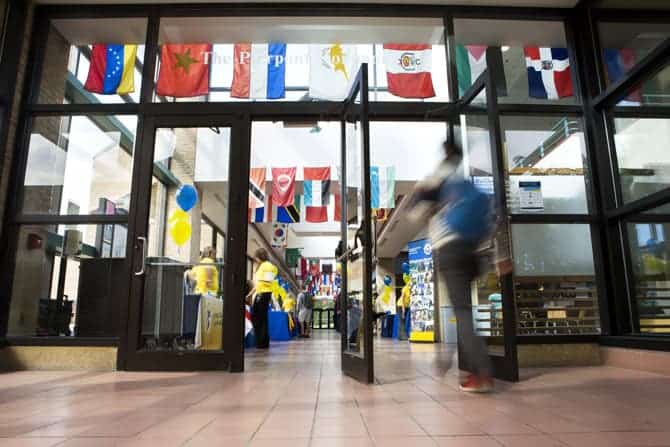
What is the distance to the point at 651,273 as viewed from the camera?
4250 millimetres

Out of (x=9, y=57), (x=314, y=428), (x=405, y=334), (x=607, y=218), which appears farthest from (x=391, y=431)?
(x=405, y=334)

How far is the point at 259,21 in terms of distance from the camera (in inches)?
203

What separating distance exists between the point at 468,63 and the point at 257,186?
516cm

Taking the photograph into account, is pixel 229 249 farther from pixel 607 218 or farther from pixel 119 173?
pixel 607 218

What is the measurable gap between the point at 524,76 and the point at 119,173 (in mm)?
4456

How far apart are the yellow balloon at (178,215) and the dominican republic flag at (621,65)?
4510mm

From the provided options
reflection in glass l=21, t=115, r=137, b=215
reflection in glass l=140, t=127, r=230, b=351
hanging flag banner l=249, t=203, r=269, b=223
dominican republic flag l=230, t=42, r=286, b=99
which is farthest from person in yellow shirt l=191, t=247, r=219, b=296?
hanging flag banner l=249, t=203, r=269, b=223

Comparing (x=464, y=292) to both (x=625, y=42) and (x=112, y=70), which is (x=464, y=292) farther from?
(x=112, y=70)

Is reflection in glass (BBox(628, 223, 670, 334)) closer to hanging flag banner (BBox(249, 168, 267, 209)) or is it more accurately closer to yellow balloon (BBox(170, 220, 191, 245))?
yellow balloon (BBox(170, 220, 191, 245))

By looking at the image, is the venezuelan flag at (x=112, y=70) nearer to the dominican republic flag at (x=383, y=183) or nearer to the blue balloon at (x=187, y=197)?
the blue balloon at (x=187, y=197)

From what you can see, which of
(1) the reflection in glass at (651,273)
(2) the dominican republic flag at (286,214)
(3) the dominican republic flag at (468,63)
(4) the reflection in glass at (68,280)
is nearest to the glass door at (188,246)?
(4) the reflection in glass at (68,280)

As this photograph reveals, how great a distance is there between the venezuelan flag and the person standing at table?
3327mm

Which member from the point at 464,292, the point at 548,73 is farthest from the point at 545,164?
the point at 464,292

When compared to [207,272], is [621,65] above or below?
above
